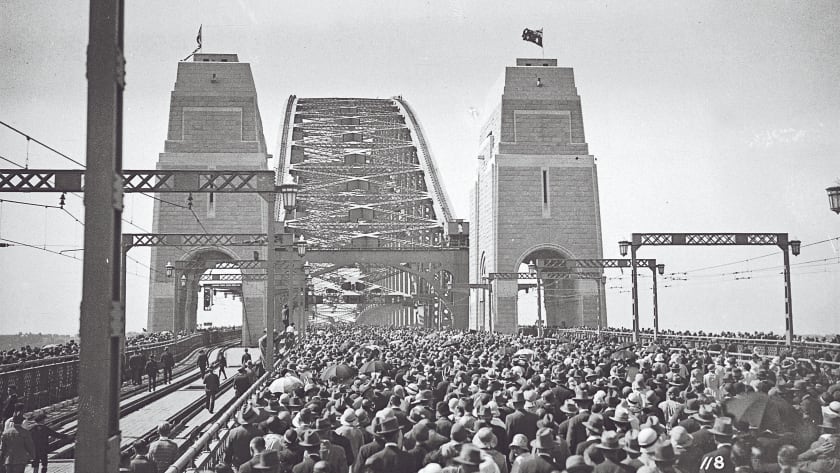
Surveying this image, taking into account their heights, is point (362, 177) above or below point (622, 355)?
above

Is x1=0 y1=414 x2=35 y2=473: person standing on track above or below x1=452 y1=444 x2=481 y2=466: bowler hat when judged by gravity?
below

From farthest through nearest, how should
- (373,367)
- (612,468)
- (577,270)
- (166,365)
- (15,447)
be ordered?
(577,270)
(166,365)
(373,367)
(15,447)
(612,468)

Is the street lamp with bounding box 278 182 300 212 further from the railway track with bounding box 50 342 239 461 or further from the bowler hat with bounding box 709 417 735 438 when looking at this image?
the bowler hat with bounding box 709 417 735 438

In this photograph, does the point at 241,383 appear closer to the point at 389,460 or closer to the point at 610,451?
the point at 389,460

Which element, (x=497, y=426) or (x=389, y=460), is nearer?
(x=389, y=460)

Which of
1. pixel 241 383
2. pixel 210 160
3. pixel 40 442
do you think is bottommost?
pixel 40 442

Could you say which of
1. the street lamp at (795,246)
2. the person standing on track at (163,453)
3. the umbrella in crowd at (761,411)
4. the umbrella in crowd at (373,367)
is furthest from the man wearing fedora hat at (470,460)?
the street lamp at (795,246)

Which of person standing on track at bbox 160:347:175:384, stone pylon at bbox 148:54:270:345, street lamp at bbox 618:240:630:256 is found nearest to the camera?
person standing on track at bbox 160:347:175:384

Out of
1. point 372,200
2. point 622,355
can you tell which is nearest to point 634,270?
point 622,355

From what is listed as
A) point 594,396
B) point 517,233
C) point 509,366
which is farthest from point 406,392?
point 517,233

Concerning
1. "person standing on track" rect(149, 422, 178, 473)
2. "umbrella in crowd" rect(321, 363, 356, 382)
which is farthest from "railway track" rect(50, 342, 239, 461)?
"umbrella in crowd" rect(321, 363, 356, 382)

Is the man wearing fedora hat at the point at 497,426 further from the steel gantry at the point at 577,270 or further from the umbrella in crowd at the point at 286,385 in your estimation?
the steel gantry at the point at 577,270
